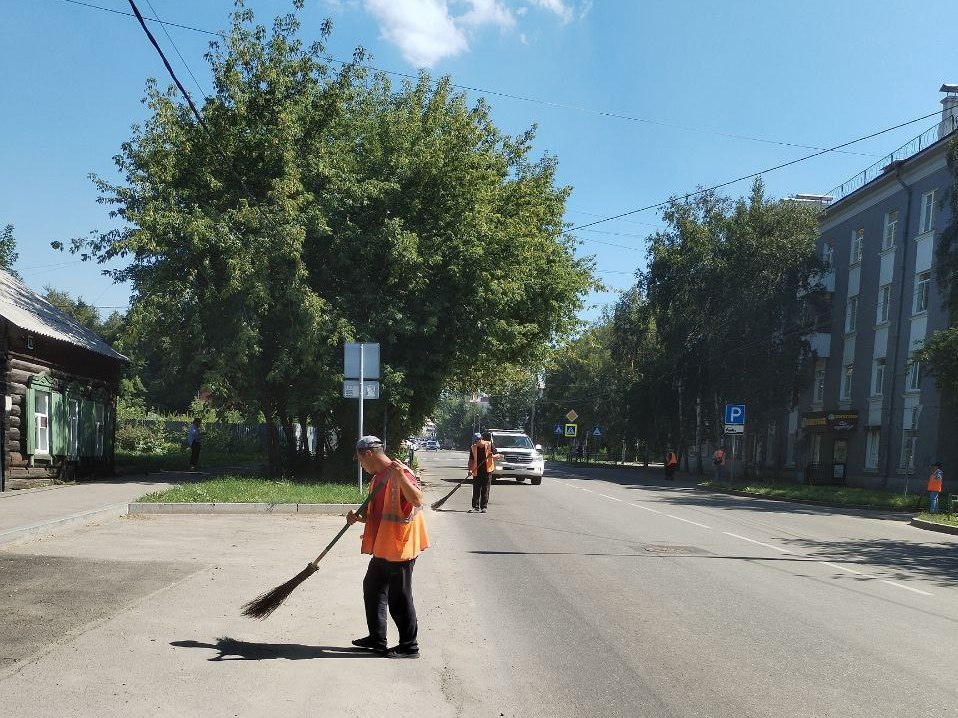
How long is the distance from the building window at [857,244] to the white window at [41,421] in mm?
32963

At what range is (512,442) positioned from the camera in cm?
3225

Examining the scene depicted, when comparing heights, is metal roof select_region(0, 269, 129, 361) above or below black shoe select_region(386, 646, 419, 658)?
above

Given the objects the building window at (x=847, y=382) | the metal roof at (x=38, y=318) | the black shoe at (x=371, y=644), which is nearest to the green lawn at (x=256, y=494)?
the metal roof at (x=38, y=318)

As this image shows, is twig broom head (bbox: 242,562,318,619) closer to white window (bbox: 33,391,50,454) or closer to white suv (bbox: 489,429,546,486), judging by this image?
white window (bbox: 33,391,50,454)

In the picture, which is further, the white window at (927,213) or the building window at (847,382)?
the building window at (847,382)

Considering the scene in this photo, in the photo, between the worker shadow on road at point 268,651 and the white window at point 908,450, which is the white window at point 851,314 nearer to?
the white window at point 908,450

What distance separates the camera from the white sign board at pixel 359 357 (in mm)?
17547

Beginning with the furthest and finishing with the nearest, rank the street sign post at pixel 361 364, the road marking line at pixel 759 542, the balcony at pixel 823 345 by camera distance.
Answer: the balcony at pixel 823 345 < the street sign post at pixel 361 364 < the road marking line at pixel 759 542

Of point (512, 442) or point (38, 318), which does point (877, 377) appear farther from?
point (38, 318)

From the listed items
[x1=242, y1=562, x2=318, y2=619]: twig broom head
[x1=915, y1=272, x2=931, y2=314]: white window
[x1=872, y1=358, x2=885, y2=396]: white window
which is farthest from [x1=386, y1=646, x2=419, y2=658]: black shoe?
[x1=872, y1=358, x2=885, y2=396]: white window

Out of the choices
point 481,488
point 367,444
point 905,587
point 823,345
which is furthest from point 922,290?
point 367,444

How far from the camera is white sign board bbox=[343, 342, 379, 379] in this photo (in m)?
17.5

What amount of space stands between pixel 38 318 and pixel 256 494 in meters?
7.88

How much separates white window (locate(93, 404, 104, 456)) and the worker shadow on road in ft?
60.8
